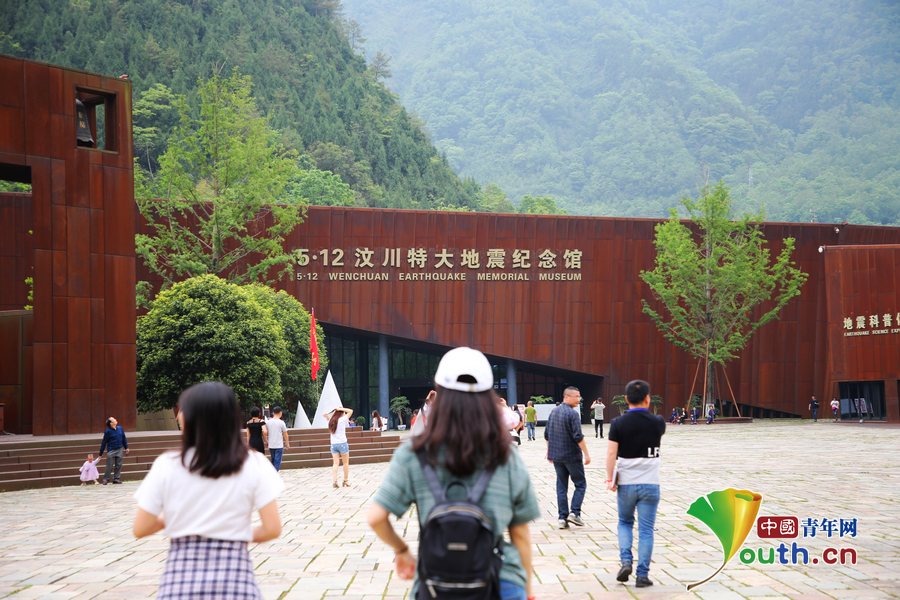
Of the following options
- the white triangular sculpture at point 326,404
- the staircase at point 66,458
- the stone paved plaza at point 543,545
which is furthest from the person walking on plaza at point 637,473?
the white triangular sculpture at point 326,404

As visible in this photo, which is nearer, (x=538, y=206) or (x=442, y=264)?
(x=442, y=264)

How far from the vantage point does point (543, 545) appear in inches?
285

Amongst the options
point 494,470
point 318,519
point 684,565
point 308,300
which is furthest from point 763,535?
point 308,300

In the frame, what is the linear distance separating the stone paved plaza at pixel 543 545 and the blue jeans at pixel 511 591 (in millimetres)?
2931

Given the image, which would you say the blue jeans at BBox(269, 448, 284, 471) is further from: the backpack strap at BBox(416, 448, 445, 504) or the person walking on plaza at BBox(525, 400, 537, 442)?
the person walking on plaza at BBox(525, 400, 537, 442)

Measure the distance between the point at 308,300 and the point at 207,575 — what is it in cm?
3041

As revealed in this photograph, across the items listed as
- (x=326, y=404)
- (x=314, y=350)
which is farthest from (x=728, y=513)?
(x=314, y=350)

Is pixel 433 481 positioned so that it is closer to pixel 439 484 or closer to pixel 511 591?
pixel 439 484

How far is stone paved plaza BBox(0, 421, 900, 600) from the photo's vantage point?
5672mm

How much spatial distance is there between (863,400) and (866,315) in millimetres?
3875

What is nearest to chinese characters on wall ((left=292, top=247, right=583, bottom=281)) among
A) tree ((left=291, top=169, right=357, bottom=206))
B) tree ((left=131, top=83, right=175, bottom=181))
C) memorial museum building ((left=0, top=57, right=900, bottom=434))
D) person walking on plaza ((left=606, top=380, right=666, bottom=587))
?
memorial museum building ((left=0, top=57, right=900, bottom=434))

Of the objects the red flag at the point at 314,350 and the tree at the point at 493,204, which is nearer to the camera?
the red flag at the point at 314,350

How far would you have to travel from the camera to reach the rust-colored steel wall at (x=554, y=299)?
33.3m

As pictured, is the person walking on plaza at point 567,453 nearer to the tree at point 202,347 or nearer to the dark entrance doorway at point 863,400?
the tree at point 202,347
